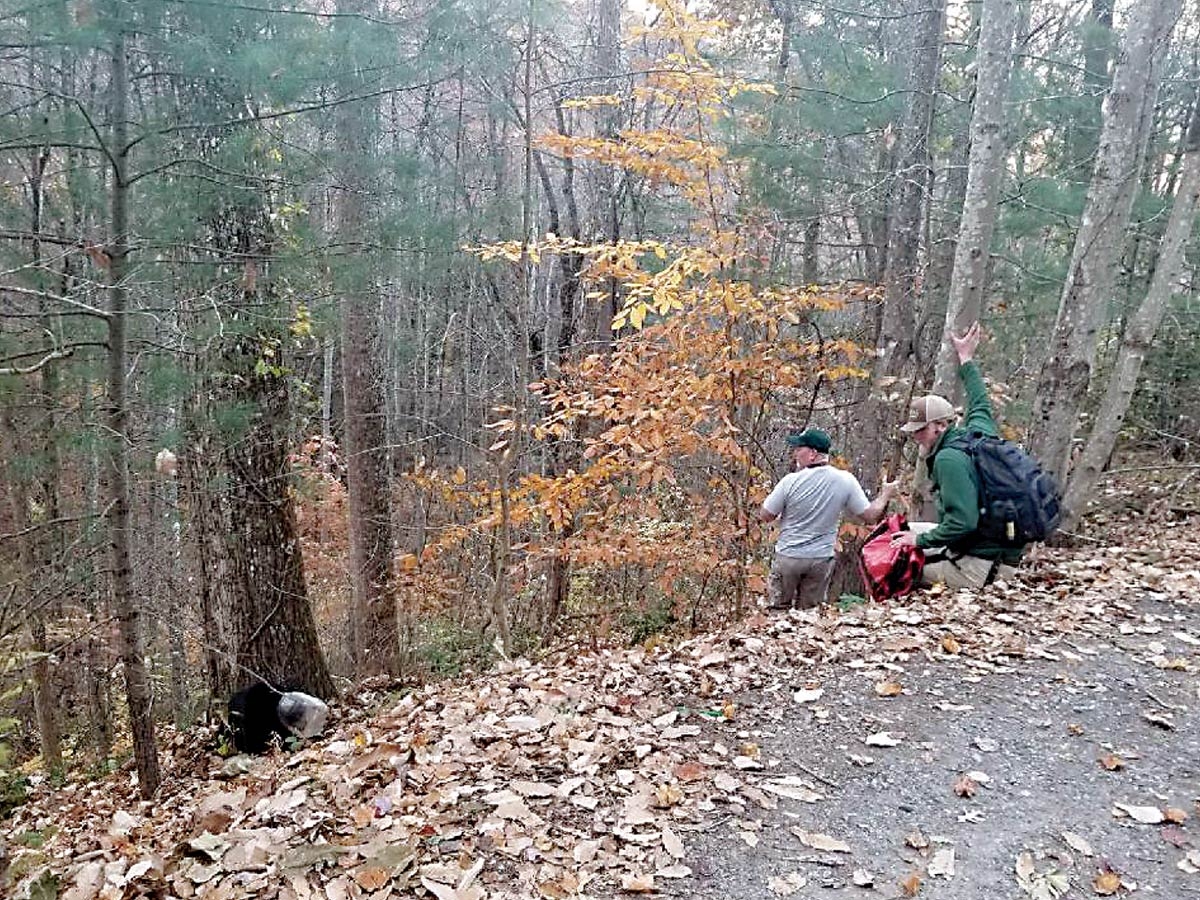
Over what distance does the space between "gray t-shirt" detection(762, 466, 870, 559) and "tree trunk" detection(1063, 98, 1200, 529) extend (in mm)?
3284

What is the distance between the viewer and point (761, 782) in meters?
3.70

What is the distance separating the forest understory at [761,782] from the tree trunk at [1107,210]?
2093 millimetres

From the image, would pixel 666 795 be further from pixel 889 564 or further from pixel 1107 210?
pixel 1107 210

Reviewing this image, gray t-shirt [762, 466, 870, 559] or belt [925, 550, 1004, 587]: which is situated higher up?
gray t-shirt [762, 466, 870, 559]

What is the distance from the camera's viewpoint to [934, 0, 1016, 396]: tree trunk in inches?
245

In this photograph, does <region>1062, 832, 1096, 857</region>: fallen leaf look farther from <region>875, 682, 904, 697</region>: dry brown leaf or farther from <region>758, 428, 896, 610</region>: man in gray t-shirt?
<region>758, 428, 896, 610</region>: man in gray t-shirt

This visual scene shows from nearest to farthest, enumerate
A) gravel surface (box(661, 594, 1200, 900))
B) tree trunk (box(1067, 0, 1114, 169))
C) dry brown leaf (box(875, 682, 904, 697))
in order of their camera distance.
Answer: gravel surface (box(661, 594, 1200, 900)) < dry brown leaf (box(875, 682, 904, 697)) < tree trunk (box(1067, 0, 1114, 169))

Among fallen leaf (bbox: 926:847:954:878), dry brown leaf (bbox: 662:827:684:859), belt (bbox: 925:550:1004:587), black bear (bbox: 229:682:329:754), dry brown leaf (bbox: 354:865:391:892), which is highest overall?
belt (bbox: 925:550:1004:587)

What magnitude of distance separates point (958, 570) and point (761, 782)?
313 centimetres

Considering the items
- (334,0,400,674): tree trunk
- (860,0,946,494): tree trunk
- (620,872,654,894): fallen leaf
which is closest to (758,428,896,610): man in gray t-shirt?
(860,0,946,494): tree trunk

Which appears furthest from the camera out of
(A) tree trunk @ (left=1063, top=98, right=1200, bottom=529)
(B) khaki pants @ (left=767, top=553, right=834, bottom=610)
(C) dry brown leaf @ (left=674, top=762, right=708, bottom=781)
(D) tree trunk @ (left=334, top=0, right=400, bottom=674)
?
(D) tree trunk @ (left=334, top=0, right=400, bottom=674)

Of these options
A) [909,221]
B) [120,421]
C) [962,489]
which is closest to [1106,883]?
[962,489]

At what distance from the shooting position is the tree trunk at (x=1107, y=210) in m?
6.69

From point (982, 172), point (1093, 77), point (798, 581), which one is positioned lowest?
point (798, 581)
